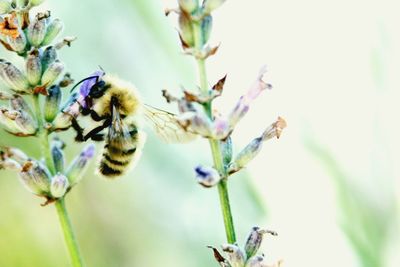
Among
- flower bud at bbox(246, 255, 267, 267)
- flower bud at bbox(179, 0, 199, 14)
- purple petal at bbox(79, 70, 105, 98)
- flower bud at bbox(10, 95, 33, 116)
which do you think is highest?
purple petal at bbox(79, 70, 105, 98)

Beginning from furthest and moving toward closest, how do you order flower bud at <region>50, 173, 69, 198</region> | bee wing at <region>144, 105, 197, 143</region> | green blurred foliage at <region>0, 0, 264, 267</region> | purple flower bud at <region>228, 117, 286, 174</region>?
green blurred foliage at <region>0, 0, 264, 267</region> < bee wing at <region>144, 105, 197, 143</region> < flower bud at <region>50, 173, 69, 198</region> < purple flower bud at <region>228, 117, 286, 174</region>

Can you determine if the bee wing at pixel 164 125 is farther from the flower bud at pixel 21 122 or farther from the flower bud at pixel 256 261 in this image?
the flower bud at pixel 256 261

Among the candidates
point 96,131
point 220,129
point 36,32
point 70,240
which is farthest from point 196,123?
point 96,131

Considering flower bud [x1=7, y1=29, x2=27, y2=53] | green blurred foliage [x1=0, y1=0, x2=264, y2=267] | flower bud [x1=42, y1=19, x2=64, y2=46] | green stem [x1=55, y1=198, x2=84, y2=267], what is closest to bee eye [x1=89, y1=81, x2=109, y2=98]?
flower bud [x1=42, y1=19, x2=64, y2=46]

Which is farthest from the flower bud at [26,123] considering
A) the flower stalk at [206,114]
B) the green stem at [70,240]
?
the flower stalk at [206,114]

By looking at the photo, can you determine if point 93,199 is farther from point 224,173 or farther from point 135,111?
point 224,173

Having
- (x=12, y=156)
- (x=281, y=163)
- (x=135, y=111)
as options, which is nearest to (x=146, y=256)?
(x=281, y=163)

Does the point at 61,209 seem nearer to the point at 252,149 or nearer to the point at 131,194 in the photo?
the point at 252,149

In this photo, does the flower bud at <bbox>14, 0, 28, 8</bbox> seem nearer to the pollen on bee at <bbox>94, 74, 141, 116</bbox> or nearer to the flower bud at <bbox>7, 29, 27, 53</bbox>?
the flower bud at <bbox>7, 29, 27, 53</bbox>
